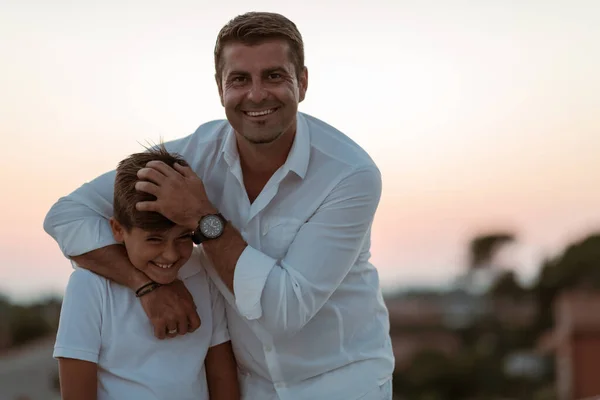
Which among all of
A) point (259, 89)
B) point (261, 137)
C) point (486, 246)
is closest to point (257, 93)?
point (259, 89)

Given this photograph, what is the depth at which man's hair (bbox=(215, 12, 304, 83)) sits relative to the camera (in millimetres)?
3186

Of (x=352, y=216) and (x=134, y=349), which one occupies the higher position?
(x=352, y=216)

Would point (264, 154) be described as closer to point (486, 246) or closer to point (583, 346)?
point (583, 346)

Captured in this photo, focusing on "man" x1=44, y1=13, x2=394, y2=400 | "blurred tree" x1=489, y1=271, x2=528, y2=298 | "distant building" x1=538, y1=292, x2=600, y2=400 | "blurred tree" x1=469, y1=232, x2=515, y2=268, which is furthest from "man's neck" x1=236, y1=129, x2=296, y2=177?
"blurred tree" x1=469, y1=232, x2=515, y2=268

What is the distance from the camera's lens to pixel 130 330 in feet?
10.3

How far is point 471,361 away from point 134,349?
38.5 meters

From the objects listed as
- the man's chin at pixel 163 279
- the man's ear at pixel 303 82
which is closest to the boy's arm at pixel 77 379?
the man's chin at pixel 163 279

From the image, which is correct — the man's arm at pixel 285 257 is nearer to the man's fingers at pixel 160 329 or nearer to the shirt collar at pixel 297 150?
the shirt collar at pixel 297 150

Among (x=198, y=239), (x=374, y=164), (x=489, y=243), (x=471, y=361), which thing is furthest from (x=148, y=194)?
(x=489, y=243)

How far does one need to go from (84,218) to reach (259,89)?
0.74 meters

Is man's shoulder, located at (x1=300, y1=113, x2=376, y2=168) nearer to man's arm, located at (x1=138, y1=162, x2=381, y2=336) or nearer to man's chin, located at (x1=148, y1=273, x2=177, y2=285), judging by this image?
man's arm, located at (x1=138, y1=162, x2=381, y2=336)

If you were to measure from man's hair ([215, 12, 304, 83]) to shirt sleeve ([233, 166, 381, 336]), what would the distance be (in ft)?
1.59

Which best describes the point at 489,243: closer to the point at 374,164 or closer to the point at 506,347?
the point at 506,347

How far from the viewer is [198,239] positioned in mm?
3051
